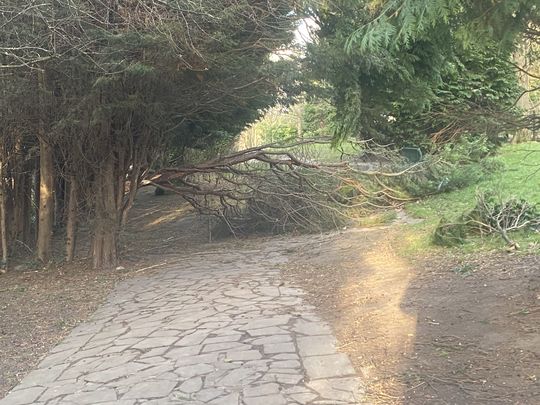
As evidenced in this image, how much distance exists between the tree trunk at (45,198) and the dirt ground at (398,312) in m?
0.66

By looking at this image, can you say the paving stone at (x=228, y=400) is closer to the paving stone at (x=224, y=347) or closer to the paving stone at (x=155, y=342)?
the paving stone at (x=224, y=347)

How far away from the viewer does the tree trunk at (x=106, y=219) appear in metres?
11.5

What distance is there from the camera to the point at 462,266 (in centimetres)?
752

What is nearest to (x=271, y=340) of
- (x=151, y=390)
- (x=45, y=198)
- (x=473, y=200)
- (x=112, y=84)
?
(x=151, y=390)

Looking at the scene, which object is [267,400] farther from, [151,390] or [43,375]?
[43,375]

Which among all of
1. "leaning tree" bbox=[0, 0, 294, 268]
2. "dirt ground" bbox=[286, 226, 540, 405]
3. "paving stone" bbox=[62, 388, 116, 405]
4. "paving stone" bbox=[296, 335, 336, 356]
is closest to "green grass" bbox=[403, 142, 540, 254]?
"dirt ground" bbox=[286, 226, 540, 405]

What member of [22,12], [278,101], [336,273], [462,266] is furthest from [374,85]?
[22,12]

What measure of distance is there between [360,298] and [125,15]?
16.9 feet

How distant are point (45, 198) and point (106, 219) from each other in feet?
4.91

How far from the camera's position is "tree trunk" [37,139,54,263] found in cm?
1174

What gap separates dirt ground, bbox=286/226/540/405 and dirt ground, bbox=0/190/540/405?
10mm

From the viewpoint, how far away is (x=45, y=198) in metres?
12.0

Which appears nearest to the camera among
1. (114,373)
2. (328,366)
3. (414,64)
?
(328,366)

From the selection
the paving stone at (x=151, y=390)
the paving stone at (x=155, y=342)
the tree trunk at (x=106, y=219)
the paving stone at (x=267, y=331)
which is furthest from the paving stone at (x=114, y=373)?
the tree trunk at (x=106, y=219)
